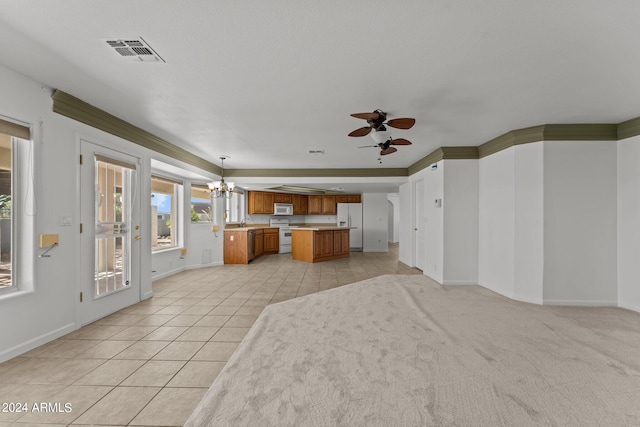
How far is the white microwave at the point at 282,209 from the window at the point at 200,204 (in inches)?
103

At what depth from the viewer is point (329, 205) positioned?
10.3 m

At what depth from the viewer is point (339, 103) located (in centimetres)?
306

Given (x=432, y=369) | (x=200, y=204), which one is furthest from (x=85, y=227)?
(x=432, y=369)

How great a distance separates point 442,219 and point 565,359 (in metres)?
2.89

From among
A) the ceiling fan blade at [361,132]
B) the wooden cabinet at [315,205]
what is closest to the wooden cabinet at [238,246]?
the wooden cabinet at [315,205]

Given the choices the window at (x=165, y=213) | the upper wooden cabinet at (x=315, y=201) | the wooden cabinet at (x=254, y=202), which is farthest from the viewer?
the upper wooden cabinet at (x=315, y=201)

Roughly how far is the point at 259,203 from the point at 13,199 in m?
6.55

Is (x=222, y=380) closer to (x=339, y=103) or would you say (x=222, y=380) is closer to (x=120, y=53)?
(x=120, y=53)

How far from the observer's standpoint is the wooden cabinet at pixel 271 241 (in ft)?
29.4

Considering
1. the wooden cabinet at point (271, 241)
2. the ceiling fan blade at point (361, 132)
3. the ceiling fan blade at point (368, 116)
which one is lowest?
the wooden cabinet at point (271, 241)

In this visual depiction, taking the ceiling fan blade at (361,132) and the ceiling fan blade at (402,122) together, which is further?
the ceiling fan blade at (361,132)

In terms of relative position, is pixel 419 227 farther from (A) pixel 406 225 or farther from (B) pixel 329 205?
(B) pixel 329 205

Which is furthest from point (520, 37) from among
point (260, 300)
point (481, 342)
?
point (260, 300)

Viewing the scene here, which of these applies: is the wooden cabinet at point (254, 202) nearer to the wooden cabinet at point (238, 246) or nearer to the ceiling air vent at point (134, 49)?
the wooden cabinet at point (238, 246)
